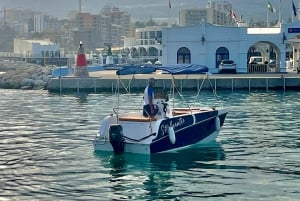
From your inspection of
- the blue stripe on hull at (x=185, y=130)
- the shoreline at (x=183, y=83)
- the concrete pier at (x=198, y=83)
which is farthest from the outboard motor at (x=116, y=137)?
the concrete pier at (x=198, y=83)

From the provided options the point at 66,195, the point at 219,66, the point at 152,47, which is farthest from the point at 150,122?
the point at 152,47

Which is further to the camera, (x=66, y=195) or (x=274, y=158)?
(x=274, y=158)

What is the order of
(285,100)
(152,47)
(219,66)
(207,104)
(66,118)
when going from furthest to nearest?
(152,47)
(219,66)
(285,100)
(207,104)
(66,118)

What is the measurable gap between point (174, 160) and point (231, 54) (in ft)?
166

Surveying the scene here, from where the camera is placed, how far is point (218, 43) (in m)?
71.2

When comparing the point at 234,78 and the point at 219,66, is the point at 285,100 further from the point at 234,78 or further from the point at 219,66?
the point at 219,66

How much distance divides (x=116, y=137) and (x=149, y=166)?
2.04 metres

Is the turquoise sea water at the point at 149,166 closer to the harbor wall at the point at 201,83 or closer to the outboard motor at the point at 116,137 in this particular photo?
the outboard motor at the point at 116,137

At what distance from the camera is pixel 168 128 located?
22.8 metres

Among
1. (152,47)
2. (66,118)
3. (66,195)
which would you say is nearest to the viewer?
(66,195)

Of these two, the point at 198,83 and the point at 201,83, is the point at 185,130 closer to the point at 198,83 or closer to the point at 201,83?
the point at 198,83

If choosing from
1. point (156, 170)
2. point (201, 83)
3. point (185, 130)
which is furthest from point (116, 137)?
point (201, 83)

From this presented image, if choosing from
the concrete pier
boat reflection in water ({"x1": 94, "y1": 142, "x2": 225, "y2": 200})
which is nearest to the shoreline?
the concrete pier

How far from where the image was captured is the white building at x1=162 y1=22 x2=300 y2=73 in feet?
232
